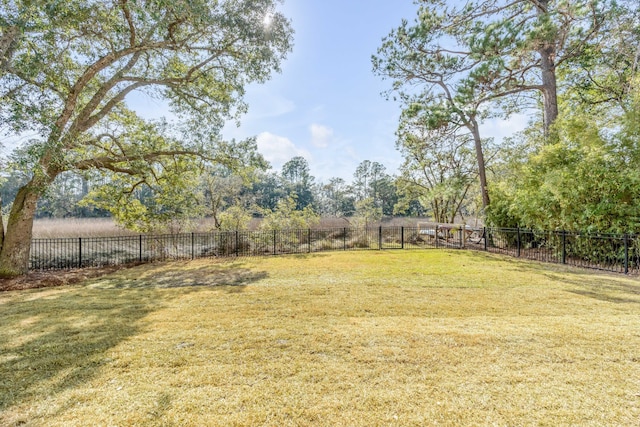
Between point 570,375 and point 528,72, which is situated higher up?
point 528,72

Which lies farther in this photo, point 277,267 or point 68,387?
point 277,267

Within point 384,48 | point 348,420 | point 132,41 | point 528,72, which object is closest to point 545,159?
point 528,72

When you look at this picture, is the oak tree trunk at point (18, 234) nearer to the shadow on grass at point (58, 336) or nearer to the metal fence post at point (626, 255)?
the shadow on grass at point (58, 336)

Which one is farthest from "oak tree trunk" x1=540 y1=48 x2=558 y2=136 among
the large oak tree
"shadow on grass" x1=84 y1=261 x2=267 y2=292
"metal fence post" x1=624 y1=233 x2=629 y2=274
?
"shadow on grass" x1=84 y1=261 x2=267 y2=292

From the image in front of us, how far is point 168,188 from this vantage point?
9500 mm

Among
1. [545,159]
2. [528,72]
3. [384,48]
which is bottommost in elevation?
[545,159]

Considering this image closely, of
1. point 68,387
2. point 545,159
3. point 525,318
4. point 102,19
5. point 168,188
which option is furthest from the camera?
point 168,188

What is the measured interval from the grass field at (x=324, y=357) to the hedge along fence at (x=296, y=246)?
2473mm

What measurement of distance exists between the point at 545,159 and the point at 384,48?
23.4ft

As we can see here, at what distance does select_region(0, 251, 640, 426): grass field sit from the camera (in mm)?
1911

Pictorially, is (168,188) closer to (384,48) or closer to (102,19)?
(102,19)

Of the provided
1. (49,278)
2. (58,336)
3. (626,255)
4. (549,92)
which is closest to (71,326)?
(58,336)

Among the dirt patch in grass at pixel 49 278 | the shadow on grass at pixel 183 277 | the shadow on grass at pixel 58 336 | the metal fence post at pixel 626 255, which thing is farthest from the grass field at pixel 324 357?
the metal fence post at pixel 626 255

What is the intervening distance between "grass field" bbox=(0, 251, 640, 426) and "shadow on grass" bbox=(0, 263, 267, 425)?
2 cm
